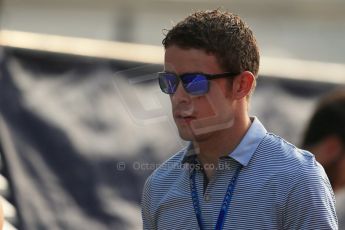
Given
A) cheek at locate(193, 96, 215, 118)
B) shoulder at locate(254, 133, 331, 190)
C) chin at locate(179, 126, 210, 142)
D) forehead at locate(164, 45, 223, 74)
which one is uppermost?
forehead at locate(164, 45, 223, 74)

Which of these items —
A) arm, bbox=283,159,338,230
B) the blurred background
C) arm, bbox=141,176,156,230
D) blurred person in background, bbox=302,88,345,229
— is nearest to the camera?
arm, bbox=283,159,338,230

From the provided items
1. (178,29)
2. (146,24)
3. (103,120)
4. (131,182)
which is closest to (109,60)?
(103,120)

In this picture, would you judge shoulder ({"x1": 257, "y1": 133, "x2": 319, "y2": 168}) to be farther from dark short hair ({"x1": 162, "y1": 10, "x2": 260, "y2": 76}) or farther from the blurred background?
the blurred background

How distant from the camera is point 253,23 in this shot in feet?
18.9

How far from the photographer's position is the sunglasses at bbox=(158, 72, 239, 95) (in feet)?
7.30

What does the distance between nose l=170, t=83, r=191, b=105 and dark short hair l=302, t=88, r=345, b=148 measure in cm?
123

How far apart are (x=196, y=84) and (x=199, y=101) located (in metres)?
0.05

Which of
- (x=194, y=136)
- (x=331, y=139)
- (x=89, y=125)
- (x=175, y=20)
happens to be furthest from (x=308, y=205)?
(x=175, y=20)

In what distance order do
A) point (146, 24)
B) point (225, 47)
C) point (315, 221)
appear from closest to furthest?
point (315, 221) < point (225, 47) < point (146, 24)

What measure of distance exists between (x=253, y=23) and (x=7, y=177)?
8.75 feet

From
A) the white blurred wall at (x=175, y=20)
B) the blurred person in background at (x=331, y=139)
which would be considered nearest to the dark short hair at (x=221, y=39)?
the blurred person in background at (x=331, y=139)

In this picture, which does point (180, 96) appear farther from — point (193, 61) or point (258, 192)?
point (258, 192)

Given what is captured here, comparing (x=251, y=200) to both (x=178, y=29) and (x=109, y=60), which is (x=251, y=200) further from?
(x=109, y=60)

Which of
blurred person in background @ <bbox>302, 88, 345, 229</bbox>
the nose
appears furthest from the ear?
blurred person in background @ <bbox>302, 88, 345, 229</bbox>
